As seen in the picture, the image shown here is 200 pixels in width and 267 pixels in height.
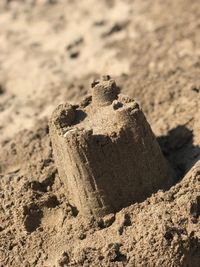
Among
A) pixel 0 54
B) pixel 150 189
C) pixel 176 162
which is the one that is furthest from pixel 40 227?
pixel 0 54

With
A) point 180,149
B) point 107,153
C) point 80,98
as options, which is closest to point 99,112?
point 107,153

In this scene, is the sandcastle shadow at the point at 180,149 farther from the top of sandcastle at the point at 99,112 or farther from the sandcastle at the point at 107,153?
the top of sandcastle at the point at 99,112

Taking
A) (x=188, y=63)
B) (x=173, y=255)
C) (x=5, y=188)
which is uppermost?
(x=188, y=63)

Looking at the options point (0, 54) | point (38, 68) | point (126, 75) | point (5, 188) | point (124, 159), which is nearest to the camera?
point (124, 159)

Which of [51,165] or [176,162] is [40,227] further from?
[176,162]

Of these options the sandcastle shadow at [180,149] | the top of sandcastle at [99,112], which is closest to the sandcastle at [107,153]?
the top of sandcastle at [99,112]

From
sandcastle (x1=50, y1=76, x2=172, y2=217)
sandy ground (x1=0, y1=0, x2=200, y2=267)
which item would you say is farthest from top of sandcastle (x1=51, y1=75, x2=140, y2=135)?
sandy ground (x1=0, y1=0, x2=200, y2=267)

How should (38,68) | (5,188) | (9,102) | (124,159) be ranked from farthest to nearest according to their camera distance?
(38,68) → (9,102) → (5,188) → (124,159)
